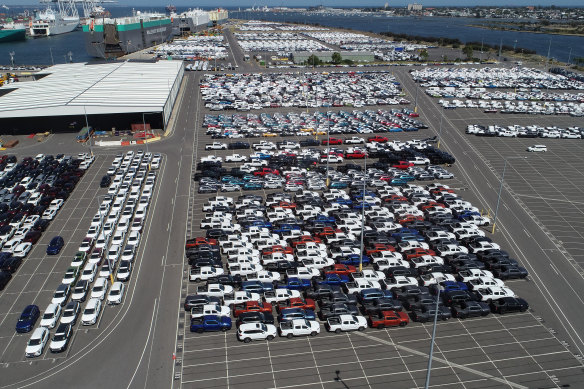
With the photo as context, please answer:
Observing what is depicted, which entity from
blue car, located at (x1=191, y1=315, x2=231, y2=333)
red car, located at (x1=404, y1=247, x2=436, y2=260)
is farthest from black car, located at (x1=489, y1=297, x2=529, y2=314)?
blue car, located at (x1=191, y1=315, x2=231, y2=333)

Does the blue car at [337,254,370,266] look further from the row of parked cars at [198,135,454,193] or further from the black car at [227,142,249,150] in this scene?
the black car at [227,142,249,150]

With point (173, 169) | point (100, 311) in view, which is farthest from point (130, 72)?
point (100, 311)

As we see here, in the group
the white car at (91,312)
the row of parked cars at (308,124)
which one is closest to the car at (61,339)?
the white car at (91,312)

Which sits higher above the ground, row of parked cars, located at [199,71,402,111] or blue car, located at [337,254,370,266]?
row of parked cars, located at [199,71,402,111]

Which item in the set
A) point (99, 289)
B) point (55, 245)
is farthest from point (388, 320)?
point (55, 245)

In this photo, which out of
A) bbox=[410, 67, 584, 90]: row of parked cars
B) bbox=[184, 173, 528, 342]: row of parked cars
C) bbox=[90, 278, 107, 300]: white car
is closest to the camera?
bbox=[184, 173, 528, 342]: row of parked cars

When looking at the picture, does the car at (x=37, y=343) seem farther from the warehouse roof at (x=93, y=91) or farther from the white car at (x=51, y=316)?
the warehouse roof at (x=93, y=91)

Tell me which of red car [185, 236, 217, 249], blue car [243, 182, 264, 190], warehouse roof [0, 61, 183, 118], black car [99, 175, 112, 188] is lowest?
red car [185, 236, 217, 249]
